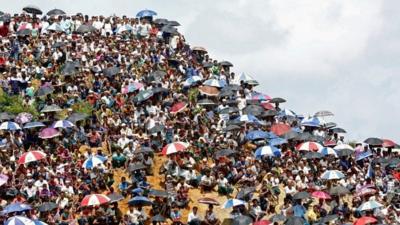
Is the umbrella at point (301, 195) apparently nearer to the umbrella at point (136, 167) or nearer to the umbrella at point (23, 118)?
the umbrella at point (136, 167)

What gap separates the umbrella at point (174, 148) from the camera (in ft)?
127

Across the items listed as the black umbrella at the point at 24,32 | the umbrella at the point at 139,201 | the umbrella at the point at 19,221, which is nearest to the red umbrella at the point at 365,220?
the umbrella at the point at 139,201

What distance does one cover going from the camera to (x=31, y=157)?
119 feet

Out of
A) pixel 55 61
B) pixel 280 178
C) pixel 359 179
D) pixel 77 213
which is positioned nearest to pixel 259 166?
pixel 280 178

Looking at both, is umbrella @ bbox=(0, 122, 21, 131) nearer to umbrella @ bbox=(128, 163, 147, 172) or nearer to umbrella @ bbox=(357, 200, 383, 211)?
umbrella @ bbox=(128, 163, 147, 172)

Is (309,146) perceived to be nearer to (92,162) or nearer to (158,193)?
(158,193)

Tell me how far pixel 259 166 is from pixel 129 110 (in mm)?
6178

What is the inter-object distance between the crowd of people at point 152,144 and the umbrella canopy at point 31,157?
7 cm

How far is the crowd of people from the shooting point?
35.9 meters

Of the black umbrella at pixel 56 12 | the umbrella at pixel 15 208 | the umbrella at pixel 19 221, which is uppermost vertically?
the black umbrella at pixel 56 12

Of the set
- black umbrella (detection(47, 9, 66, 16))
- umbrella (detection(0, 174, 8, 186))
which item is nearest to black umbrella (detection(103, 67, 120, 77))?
black umbrella (detection(47, 9, 66, 16))

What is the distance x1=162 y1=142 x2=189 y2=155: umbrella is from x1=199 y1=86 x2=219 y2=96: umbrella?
26.1ft

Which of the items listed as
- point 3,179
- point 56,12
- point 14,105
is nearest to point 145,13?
point 56,12

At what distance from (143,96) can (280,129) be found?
229 inches
